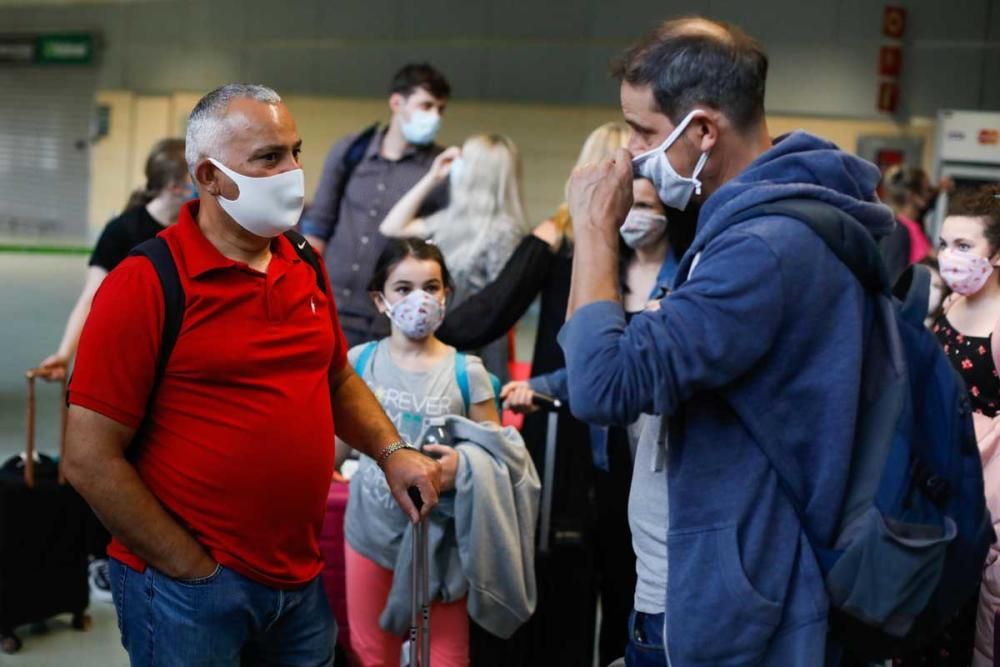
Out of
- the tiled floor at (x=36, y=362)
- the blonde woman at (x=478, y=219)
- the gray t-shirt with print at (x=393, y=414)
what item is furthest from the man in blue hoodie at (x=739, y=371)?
the tiled floor at (x=36, y=362)

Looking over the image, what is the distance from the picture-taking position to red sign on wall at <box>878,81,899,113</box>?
11.9 meters

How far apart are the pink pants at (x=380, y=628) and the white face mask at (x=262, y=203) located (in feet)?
4.57

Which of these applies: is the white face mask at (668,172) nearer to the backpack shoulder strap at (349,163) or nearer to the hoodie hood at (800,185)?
the hoodie hood at (800,185)

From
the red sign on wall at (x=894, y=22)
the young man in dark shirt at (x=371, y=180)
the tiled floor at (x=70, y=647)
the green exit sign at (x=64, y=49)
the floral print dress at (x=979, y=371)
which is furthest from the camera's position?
the green exit sign at (x=64, y=49)

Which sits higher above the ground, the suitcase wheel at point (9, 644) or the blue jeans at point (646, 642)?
the blue jeans at point (646, 642)

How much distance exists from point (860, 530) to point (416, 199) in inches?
134

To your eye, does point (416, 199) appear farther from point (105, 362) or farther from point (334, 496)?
point (105, 362)

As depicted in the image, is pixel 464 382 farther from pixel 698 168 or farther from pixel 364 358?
pixel 698 168

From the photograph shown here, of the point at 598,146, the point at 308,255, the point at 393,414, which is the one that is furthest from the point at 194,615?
the point at 598,146

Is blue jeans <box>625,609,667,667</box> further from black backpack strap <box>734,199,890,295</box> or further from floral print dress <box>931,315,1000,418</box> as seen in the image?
floral print dress <box>931,315,1000,418</box>

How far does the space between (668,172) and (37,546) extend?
3546 mm

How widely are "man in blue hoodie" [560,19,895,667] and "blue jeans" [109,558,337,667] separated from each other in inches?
33.5

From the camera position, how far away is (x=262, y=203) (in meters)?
2.39

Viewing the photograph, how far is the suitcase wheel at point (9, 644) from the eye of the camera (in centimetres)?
463
